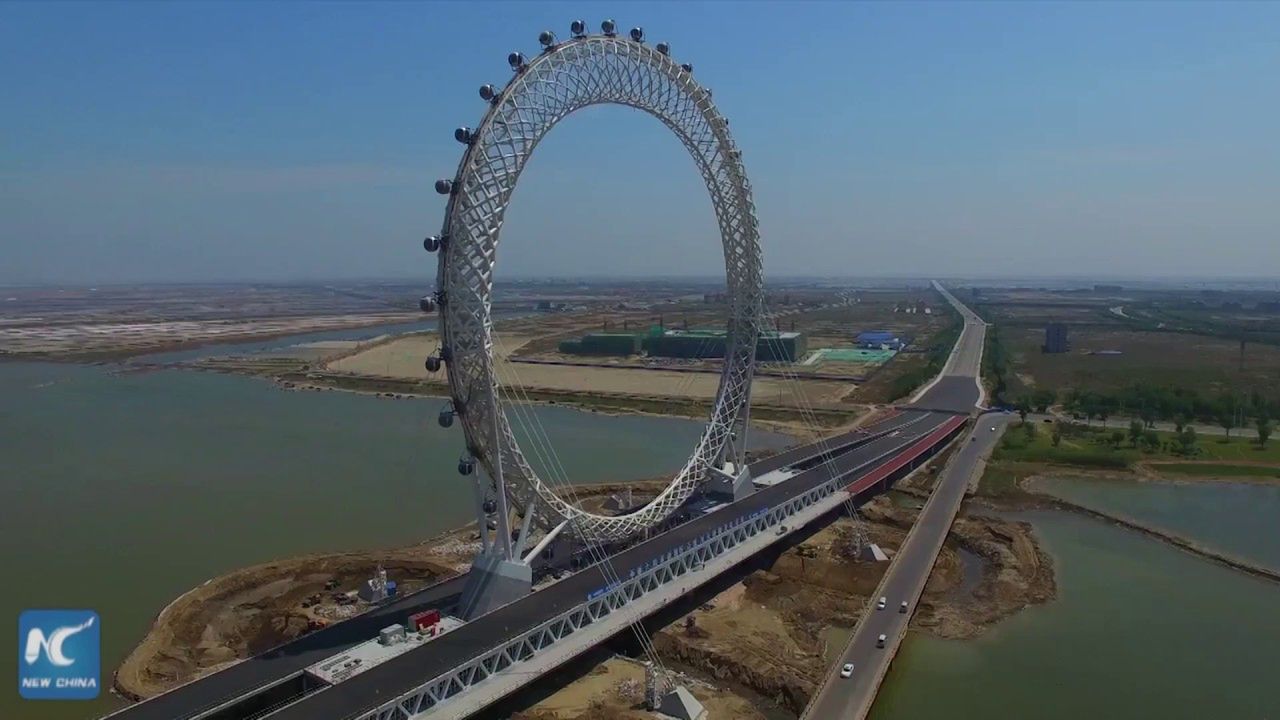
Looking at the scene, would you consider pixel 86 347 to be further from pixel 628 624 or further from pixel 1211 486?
pixel 1211 486

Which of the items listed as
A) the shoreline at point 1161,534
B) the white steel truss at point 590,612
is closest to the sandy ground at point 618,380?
the shoreline at point 1161,534

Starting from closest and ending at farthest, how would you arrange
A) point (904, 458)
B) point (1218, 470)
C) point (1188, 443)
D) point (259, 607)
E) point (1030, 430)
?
1. point (259, 607)
2. point (904, 458)
3. point (1218, 470)
4. point (1188, 443)
5. point (1030, 430)

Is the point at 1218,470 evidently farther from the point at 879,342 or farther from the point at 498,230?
the point at 879,342

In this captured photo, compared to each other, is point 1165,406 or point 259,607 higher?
point 1165,406

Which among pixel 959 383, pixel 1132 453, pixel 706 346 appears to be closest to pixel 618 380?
pixel 706 346

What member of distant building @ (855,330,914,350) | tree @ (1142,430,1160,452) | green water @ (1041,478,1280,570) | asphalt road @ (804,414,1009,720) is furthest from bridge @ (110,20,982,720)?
distant building @ (855,330,914,350)

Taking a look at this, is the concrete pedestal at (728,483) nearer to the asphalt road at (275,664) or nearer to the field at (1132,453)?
the asphalt road at (275,664)
